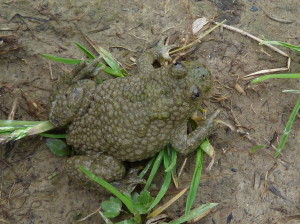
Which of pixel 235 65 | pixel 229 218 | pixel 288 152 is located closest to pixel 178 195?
pixel 229 218

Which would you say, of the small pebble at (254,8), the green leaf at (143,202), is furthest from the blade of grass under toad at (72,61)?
the small pebble at (254,8)

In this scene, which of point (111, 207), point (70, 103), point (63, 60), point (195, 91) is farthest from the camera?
point (63, 60)

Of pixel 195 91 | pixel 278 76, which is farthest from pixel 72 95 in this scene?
pixel 278 76

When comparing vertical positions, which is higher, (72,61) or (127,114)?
(72,61)

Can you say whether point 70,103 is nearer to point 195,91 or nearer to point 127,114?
point 127,114

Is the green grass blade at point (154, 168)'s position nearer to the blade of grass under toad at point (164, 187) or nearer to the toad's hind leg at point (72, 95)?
the blade of grass under toad at point (164, 187)

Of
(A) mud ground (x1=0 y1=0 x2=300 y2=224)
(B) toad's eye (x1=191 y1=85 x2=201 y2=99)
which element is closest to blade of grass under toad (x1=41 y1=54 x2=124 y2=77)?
(A) mud ground (x1=0 y1=0 x2=300 y2=224)

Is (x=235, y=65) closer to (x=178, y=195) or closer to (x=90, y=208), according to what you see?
(x=178, y=195)

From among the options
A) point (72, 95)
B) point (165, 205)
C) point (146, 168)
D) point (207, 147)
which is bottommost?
point (165, 205)
